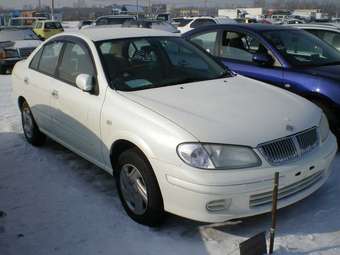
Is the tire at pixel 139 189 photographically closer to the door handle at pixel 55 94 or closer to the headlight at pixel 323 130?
the door handle at pixel 55 94

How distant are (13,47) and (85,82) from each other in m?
10.00

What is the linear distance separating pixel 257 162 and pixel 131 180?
1.12 metres

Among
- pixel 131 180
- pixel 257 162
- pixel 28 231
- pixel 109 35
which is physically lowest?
pixel 28 231

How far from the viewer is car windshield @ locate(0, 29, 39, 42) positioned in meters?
14.1

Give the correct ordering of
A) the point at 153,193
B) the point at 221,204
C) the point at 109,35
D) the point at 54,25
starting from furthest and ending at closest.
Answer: the point at 54,25 → the point at 109,35 → the point at 153,193 → the point at 221,204

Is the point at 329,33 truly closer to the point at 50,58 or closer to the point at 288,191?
the point at 50,58

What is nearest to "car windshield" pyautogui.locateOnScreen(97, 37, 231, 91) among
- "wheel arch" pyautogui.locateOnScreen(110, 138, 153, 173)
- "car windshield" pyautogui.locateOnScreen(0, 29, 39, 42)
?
"wheel arch" pyautogui.locateOnScreen(110, 138, 153, 173)

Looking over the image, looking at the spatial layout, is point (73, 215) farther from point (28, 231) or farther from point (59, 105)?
point (59, 105)

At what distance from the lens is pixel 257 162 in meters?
3.26

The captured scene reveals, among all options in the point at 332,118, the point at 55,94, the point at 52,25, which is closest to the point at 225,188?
the point at 55,94

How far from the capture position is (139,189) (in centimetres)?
368

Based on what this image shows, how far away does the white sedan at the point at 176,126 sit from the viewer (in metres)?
3.24

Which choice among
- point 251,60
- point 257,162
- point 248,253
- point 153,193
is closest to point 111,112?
point 153,193

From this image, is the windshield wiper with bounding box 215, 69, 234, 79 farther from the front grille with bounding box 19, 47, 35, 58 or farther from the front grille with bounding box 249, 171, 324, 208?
the front grille with bounding box 19, 47, 35, 58
